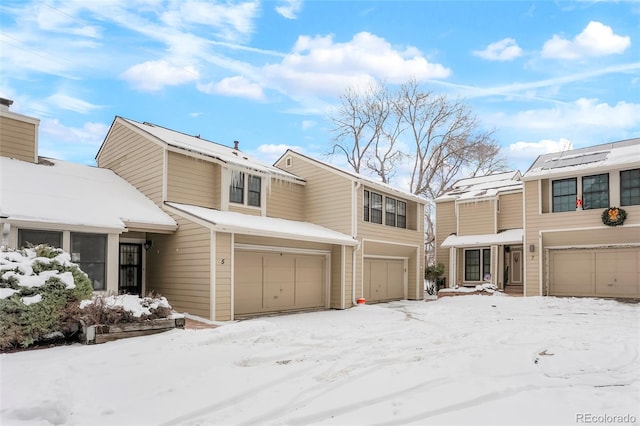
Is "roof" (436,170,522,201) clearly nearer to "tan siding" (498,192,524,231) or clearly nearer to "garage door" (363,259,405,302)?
"tan siding" (498,192,524,231)

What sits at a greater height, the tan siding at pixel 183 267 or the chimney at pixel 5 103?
the chimney at pixel 5 103

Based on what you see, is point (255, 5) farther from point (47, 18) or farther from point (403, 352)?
point (403, 352)

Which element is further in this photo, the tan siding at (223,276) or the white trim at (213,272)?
the tan siding at (223,276)

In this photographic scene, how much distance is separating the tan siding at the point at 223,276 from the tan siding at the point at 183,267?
0.80 ft

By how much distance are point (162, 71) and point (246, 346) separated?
11646 mm

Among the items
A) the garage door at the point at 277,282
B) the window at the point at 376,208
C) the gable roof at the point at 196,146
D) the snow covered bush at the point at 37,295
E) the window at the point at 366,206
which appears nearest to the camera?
the snow covered bush at the point at 37,295

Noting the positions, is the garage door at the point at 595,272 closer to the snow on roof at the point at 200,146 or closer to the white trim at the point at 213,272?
the snow on roof at the point at 200,146

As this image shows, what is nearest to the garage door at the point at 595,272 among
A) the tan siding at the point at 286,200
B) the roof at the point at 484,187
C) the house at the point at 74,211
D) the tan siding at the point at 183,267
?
the roof at the point at 484,187

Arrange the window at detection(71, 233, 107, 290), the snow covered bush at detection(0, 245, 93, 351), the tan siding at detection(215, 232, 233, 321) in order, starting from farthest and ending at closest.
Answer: the tan siding at detection(215, 232, 233, 321)
the window at detection(71, 233, 107, 290)
the snow covered bush at detection(0, 245, 93, 351)

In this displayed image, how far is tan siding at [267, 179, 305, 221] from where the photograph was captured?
15336 millimetres

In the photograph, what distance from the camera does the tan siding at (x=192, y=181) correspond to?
12555 mm

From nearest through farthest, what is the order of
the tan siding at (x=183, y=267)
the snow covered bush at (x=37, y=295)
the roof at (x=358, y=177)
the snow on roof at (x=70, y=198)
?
the snow covered bush at (x=37, y=295) < the snow on roof at (x=70, y=198) < the tan siding at (x=183, y=267) < the roof at (x=358, y=177)

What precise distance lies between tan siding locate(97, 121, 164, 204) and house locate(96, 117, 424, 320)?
0.11ft

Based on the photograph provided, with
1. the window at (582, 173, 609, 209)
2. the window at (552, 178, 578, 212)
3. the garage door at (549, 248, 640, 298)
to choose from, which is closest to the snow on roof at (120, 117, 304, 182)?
the window at (552, 178, 578, 212)
